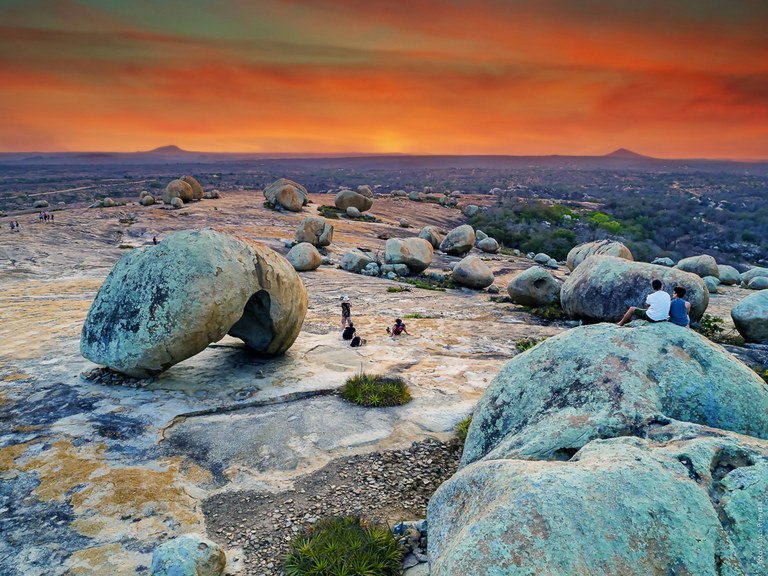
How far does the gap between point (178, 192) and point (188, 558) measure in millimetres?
39449

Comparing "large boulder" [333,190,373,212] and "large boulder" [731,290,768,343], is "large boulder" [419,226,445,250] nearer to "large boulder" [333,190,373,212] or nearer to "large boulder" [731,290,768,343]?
"large boulder" [333,190,373,212]

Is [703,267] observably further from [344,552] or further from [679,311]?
[344,552]

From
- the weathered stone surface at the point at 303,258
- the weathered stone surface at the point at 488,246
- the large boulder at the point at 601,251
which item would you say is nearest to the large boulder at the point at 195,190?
the weathered stone surface at the point at 303,258

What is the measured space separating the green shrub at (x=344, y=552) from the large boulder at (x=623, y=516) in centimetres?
181

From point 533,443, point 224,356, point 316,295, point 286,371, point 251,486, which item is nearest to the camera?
point 533,443

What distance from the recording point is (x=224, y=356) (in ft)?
36.0

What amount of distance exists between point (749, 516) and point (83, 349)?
9632 millimetres

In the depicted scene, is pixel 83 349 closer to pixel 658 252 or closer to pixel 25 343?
pixel 25 343

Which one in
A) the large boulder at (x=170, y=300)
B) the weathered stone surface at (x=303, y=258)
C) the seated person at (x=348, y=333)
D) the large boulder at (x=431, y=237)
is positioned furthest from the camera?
the large boulder at (x=431, y=237)

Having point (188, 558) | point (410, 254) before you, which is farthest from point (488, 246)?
point (188, 558)

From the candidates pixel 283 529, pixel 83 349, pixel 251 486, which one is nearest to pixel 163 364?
pixel 83 349

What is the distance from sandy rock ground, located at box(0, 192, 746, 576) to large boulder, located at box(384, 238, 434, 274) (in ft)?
32.4

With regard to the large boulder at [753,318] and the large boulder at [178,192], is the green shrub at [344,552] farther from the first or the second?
the large boulder at [178,192]

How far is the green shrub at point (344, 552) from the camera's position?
201 inches
